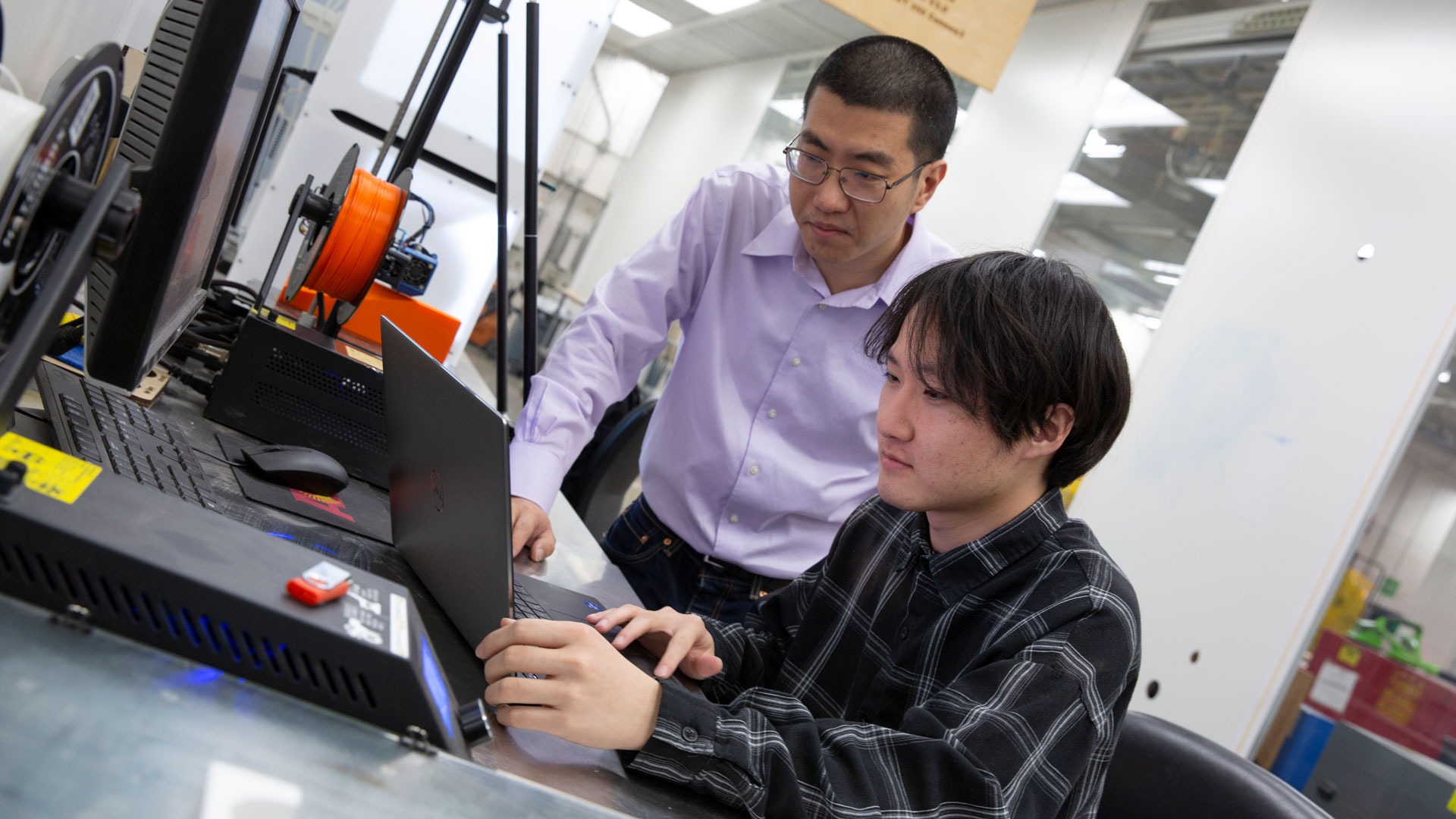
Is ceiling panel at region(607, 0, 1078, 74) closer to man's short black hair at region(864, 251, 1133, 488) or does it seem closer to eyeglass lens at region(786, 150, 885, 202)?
eyeglass lens at region(786, 150, 885, 202)

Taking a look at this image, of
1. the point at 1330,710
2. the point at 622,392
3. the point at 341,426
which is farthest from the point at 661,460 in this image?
the point at 1330,710

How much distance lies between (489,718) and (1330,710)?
2.76 meters

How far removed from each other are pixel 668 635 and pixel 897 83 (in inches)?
33.7

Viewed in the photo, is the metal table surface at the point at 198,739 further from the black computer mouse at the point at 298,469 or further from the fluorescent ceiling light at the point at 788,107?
the fluorescent ceiling light at the point at 788,107

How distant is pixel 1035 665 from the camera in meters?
0.81

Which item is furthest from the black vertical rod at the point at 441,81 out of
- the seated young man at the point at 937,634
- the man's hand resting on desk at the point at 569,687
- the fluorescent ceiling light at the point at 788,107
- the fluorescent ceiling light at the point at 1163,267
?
the fluorescent ceiling light at the point at 788,107

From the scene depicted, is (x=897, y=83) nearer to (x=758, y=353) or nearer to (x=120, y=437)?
(x=758, y=353)

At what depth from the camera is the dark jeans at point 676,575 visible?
1572 mm

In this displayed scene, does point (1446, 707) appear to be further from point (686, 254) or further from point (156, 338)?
point (156, 338)

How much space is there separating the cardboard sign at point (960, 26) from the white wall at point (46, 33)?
55.2 inches

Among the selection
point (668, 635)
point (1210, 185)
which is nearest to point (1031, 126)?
point (1210, 185)

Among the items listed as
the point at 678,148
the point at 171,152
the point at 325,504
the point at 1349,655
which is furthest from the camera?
the point at 678,148

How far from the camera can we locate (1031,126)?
4293 millimetres

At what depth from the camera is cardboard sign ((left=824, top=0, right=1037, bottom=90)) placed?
214cm
